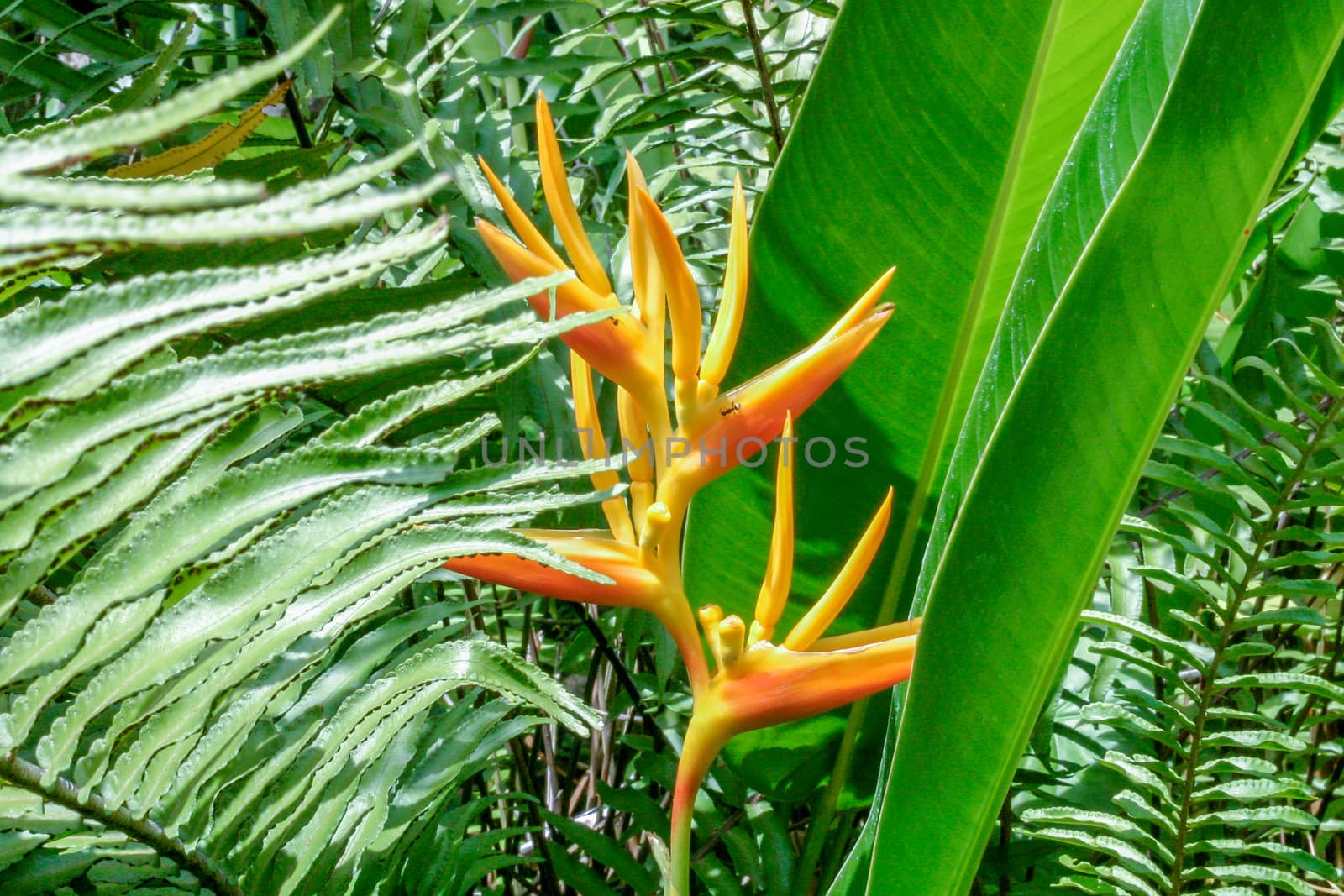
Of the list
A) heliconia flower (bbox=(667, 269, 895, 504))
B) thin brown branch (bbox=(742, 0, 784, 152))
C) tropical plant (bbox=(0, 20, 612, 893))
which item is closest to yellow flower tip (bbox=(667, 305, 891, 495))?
heliconia flower (bbox=(667, 269, 895, 504))

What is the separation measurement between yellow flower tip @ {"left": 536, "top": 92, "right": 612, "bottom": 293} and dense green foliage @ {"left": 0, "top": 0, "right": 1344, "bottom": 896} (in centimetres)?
5

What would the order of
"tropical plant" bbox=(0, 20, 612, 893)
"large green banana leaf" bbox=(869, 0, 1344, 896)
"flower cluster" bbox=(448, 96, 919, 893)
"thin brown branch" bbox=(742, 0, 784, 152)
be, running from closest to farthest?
1. "tropical plant" bbox=(0, 20, 612, 893)
2. "large green banana leaf" bbox=(869, 0, 1344, 896)
3. "flower cluster" bbox=(448, 96, 919, 893)
4. "thin brown branch" bbox=(742, 0, 784, 152)

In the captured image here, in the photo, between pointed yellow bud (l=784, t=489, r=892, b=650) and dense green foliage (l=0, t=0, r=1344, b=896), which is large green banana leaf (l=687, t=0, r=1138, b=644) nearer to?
dense green foliage (l=0, t=0, r=1344, b=896)

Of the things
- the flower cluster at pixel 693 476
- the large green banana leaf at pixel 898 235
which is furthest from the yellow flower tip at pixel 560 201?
the large green banana leaf at pixel 898 235

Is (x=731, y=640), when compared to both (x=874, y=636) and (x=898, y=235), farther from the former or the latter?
(x=898, y=235)

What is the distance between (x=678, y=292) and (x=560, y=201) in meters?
0.07

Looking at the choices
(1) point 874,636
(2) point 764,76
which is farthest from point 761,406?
(2) point 764,76

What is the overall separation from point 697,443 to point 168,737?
9.1 inches

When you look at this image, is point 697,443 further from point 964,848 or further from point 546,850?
point 546,850

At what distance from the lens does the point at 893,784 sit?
0.39m

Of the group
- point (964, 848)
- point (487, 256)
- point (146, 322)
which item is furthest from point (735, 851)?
point (146, 322)

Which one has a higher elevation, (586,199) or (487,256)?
(586,199)

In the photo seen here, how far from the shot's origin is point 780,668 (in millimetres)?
435

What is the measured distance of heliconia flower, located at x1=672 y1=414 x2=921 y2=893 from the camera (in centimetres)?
43
